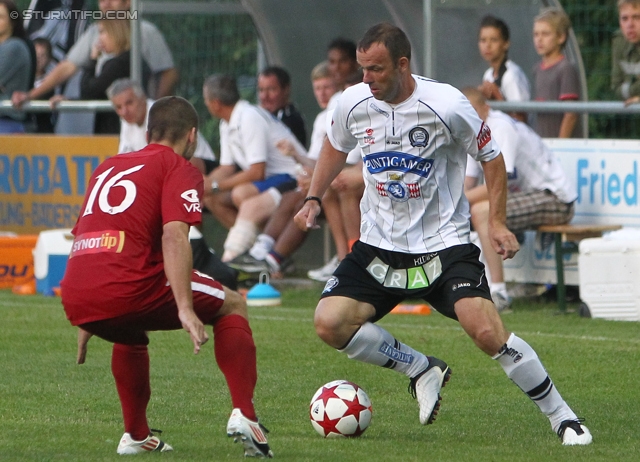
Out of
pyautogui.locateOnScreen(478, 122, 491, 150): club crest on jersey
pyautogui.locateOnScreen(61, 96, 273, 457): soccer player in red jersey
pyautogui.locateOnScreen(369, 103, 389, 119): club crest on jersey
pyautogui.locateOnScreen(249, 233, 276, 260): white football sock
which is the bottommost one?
pyautogui.locateOnScreen(249, 233, 276, 260): white football sock

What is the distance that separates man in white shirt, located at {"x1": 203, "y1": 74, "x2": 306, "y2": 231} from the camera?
12484 millimetres

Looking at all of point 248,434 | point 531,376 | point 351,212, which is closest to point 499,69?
point 351,212

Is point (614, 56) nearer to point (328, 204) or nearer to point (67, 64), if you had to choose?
point (328, 204)

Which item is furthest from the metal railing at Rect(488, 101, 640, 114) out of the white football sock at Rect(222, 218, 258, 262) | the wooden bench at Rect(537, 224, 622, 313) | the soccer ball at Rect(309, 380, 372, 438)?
the soccer ball at Rect(309, 380, 372, 438)

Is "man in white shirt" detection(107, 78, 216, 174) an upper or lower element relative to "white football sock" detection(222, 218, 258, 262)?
→ upper

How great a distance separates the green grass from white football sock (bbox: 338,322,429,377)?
30cm

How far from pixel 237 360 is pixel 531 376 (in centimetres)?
144

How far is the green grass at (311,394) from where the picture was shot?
5727mm

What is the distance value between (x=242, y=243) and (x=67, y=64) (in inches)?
154

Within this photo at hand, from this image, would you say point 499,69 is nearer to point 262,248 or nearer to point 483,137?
point 262,248

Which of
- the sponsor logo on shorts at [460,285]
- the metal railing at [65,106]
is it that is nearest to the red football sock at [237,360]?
the sponsor logo on shorts at [460,285]

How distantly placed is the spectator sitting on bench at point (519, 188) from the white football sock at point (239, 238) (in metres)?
2.43

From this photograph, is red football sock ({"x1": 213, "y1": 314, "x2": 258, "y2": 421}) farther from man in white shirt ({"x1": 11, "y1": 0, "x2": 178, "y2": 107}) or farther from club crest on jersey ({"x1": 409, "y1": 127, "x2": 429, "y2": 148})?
man in white shirt ({"x1": 11, "y1": 0, "x2": 178, "y2": 107})

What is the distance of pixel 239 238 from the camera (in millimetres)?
12344
